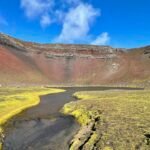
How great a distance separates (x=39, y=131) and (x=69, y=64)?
489ft

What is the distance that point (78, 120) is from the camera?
38.0 meters

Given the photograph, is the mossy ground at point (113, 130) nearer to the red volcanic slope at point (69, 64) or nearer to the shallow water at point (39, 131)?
the shallow water at point (39, 131)

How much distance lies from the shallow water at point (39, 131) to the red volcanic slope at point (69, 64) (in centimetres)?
9161

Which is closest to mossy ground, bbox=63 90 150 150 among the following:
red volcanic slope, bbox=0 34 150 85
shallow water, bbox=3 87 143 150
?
shallow water, bbox=3 87 143 150

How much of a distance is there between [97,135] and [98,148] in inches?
159

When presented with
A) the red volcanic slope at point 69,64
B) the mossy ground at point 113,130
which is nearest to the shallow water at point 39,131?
the mossy ground at point 113,130

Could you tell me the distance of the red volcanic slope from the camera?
149375 mm

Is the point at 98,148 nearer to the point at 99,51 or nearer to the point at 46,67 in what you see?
the point at 46,67

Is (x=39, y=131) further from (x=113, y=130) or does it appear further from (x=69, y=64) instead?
(x=69, y=64)

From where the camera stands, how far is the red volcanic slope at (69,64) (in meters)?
149

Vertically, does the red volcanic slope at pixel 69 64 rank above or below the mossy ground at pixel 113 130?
above

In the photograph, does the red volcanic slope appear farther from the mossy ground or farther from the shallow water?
the mossy ground

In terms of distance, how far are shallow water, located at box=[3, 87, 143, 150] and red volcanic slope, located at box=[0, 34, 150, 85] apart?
9161 centimetres

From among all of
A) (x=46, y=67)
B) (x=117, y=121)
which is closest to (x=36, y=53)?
(x=46, y=67)
